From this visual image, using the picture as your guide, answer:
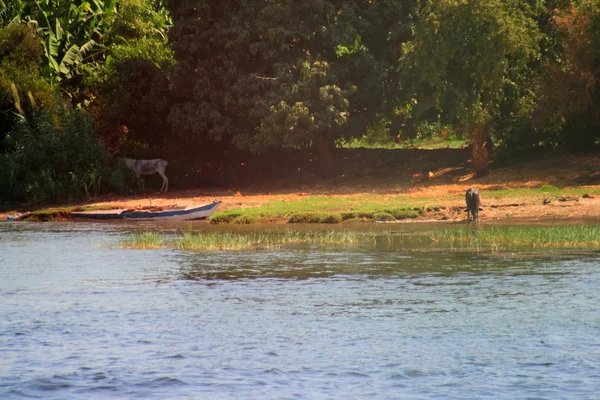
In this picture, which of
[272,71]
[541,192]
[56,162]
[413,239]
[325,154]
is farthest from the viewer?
[325,154]

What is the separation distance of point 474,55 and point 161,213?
1301 cm

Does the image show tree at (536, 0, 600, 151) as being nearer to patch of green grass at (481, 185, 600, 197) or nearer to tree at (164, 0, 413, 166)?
patch of green grass at (481, 185, 600, 197)

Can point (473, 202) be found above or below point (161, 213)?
below

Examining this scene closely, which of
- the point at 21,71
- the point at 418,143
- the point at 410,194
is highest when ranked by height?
the point at 21,71

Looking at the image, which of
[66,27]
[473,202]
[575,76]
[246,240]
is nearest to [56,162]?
[66,27]

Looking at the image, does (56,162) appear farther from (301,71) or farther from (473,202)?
(473,202)

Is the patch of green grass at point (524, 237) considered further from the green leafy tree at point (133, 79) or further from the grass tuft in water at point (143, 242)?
the green leafy tree at point (133, 79)

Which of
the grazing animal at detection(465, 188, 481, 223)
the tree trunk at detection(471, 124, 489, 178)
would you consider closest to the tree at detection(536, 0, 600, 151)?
the tree trunk at detection(471, 124, 489, 178)

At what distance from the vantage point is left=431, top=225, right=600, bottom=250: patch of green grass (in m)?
22.7

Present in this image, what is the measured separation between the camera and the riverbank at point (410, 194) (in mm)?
29859

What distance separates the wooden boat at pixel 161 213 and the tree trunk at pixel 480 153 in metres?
10.7

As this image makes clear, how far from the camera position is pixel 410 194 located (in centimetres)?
3497

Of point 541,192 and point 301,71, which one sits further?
point 301,71

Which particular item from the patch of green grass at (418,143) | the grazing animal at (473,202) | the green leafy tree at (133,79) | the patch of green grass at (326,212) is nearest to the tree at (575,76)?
the patch of green grass at (326,212)
